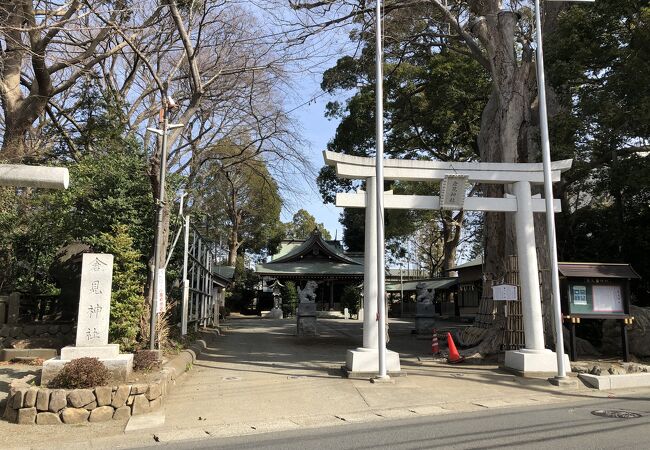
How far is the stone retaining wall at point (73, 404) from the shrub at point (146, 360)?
1.51 meters

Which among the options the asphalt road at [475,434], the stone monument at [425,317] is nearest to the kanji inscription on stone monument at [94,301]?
the asphalt road at [475,434]

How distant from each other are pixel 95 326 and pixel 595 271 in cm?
1154

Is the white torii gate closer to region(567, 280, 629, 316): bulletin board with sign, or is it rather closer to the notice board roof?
the notice board roof

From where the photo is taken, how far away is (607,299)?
1244cm

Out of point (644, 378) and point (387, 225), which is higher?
point (387, 225)

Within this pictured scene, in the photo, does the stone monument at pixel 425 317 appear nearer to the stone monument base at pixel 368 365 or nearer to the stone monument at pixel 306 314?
the stone monument at pixel 306 314

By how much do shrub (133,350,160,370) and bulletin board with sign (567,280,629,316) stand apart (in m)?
9.81

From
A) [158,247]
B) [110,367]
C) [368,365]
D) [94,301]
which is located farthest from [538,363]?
[94,301]

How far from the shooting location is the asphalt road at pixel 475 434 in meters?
5.93

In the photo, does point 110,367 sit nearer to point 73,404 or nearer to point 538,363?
point 73,404

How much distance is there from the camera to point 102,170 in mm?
12945

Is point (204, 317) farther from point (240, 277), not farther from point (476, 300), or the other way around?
point (476, 300)

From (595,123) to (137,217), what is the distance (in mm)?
13167

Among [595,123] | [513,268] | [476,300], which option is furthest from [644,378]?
[476,300]
